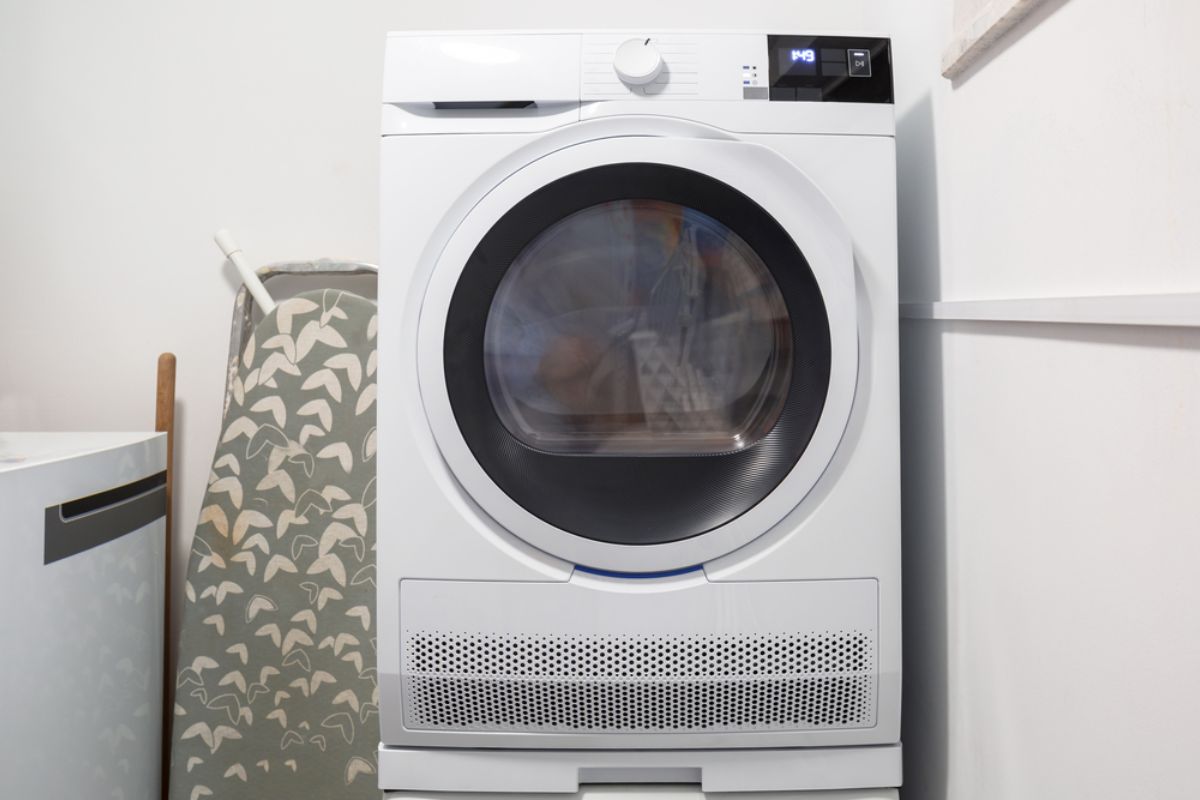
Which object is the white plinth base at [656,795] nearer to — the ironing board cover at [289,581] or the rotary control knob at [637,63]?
the ironing board cover at [289,581]

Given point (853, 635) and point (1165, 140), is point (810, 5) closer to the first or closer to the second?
point (1165, 140)

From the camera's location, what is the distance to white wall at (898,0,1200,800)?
21.9 inches

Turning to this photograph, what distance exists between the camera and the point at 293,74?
1487 mm

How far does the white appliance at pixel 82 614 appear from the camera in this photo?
97 centimetres

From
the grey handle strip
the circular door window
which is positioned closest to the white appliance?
the grey handle strip

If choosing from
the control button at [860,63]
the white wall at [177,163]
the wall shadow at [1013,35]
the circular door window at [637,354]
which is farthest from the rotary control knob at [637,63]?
the white wall at [177,163]

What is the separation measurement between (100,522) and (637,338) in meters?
0.82

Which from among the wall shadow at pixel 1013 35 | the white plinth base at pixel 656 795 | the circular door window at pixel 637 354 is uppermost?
the wall shadow at pixel 1013 35

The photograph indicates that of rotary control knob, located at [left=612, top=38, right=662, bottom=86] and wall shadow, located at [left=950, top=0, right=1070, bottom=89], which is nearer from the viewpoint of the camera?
wall shadow, located at [left=950, top=0, right=1070, bottom=89]

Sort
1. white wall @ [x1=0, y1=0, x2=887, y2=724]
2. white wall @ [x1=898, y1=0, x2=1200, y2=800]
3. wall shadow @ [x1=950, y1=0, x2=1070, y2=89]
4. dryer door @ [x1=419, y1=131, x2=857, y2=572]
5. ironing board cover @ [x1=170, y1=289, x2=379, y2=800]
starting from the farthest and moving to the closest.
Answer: white wall @ [x1=0, y1=0, x2=887, y2=724] → ironing board cover @ [x1=170, y1=289, x2=379, y2=800] → dryer door @ [x1=419, y1=131, x2=857, y2=572] → wall shadow @ [x1=950, y1=0, x2=1070, y2=89] → white wall @ [x1=898, y1=0, x2=1200, y2=800]

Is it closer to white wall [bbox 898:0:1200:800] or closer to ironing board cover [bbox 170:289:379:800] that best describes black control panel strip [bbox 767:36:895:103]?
white wall [bbox 898:0:1200:800]

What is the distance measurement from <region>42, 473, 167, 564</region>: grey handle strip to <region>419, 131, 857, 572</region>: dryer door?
55 cm

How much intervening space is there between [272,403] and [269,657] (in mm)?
441

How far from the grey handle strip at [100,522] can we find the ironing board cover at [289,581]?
0.11 meters
